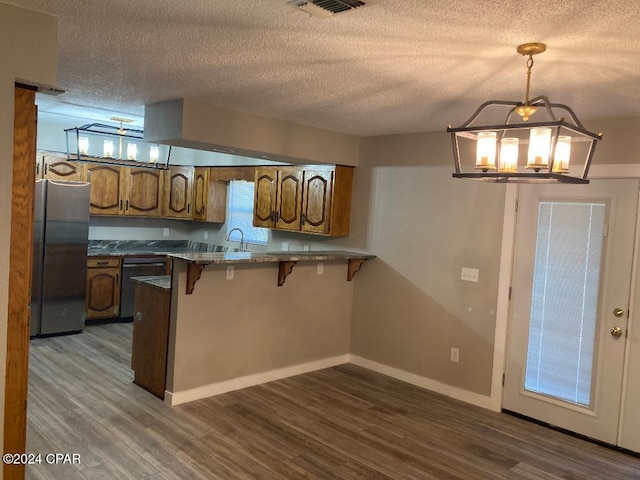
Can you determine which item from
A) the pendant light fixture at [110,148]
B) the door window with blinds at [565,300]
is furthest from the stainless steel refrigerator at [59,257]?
the door window with blinds at [565,300]

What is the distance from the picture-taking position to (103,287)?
249 inches

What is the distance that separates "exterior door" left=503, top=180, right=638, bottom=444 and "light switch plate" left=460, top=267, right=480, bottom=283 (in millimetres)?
332

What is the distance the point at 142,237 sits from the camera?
7.39 metres

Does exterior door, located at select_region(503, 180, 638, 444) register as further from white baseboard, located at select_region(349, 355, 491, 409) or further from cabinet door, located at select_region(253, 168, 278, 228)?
cabinet door, located at select_region(253, 168, 278, 228)

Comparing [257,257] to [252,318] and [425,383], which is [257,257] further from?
[425,383]

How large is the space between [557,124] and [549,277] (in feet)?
8.07

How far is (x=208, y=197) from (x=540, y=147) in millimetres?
5337

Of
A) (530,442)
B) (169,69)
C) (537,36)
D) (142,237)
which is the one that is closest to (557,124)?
(537,36)

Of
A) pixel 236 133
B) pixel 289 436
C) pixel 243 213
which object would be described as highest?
pixel 236 133

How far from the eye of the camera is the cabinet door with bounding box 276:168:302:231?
559 cm

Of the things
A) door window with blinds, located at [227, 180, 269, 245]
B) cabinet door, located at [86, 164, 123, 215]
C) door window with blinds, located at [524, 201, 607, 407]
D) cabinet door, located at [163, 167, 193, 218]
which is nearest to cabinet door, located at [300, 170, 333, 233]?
door window with blinds, located at [227, 180, 269, 245]

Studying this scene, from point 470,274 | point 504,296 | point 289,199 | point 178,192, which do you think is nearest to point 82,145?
point 289,199

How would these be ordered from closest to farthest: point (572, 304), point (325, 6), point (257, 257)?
point (325, 6), point (572, 304), point (257, 257)

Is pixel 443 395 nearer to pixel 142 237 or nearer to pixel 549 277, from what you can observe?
pixel 549 277
